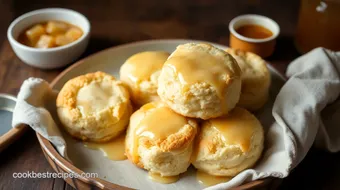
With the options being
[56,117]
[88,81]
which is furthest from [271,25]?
[56,117]

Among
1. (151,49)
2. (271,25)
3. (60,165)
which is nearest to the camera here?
(60,165)

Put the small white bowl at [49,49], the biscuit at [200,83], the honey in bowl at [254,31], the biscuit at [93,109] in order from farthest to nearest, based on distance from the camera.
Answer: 1. the honey in bowl at [254,31]
2. the small white bowl at [49,49]
3. the biscuit at [93,109]
4. the biscuit at [200,83]

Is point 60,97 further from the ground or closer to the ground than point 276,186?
further from the ground

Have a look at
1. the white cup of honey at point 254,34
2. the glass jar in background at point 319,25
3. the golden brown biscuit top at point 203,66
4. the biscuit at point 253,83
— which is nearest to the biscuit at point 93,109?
the golden brown biscuit top at point 203,66

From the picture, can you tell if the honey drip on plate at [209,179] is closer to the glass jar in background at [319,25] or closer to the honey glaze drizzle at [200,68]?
the honey glaze drizzle at [200,68]

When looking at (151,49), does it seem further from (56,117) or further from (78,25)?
(56,117)

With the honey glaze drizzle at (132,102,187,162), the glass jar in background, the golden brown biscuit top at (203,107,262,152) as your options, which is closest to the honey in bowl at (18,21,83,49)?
the honey glaze drizzle at (132,102,187,162)
